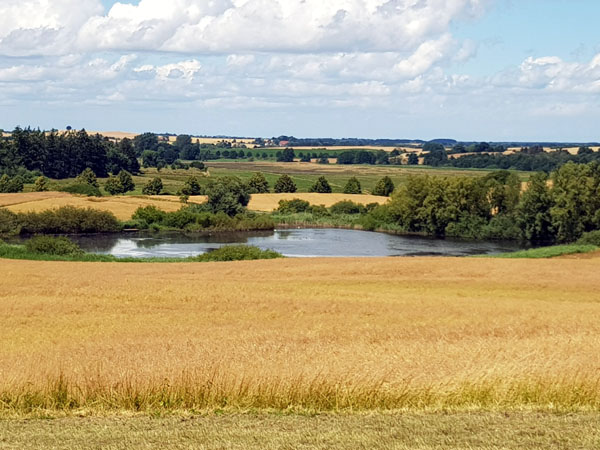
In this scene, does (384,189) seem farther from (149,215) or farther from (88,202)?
(88,202)

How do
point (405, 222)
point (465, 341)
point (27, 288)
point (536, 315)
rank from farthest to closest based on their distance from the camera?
point (405, 222) < point (27, 288) < point (536, 315) < point (465, 341)

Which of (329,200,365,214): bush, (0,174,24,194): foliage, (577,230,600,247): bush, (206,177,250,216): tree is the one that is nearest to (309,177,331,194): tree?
(329,200,365,214): bush

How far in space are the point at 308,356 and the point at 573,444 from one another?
5736 millimetres

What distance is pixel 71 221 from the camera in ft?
275

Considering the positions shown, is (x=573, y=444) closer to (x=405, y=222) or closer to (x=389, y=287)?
(x=389, y=287)

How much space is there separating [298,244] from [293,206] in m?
27.6

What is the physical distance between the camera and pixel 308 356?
14078 mm

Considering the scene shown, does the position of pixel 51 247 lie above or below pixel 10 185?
below

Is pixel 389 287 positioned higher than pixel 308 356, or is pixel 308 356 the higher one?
pixel 308 356

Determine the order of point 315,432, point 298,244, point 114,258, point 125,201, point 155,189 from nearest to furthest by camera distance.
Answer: point 315,432
point 114,258
point 298,244
point 125,201
point 155,189

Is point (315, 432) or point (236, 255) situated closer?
point (315, 432)

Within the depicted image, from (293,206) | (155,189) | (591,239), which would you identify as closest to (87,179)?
(155,189)

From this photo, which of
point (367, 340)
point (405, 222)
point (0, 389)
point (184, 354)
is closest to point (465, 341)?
point (367, 340)

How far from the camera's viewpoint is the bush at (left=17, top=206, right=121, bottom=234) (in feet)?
269
